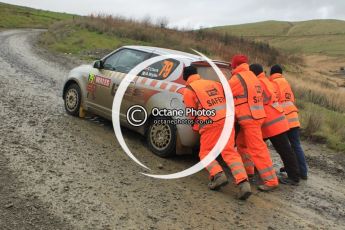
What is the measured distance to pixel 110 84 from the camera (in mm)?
7770

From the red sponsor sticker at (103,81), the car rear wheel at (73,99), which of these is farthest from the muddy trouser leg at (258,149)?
the car rear wheel at (73,99)

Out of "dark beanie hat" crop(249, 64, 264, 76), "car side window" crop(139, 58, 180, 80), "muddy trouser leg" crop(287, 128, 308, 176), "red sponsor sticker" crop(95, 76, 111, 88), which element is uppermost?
"dark beanie hat" crop(249, 64, 264, 76)

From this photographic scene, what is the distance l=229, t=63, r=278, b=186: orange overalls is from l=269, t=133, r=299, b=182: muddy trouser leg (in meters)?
0.58

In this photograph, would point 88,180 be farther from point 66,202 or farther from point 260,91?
point 260,91

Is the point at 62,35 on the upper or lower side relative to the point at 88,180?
upper

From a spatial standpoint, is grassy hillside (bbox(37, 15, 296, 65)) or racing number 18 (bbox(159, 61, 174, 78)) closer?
racing number 18 (bbox(159, 61, 174, 78))

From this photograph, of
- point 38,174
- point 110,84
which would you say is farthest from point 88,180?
point 110,84

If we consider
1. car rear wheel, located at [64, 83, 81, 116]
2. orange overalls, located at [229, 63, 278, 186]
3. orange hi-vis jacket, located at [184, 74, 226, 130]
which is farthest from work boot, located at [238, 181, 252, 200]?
car rear wheel, located at [64, 83, 81, 116]

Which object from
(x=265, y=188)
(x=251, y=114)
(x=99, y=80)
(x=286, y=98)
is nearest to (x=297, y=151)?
(x=286, y=98)

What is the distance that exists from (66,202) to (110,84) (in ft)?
10.6

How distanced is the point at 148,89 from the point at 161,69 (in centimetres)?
40

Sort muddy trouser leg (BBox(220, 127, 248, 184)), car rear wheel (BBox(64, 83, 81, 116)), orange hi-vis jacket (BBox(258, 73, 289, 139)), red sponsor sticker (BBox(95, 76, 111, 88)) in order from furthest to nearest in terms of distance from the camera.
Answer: car rear wheel (BBox(64, 83, 81, 116))
red sponsor sticker (BBox(95, 76, 111, 88))
orange hi-vis jacket (BBox(258, 73, 289, 139))
muddy trouser leg (BBox(220, 127, 248, 184))

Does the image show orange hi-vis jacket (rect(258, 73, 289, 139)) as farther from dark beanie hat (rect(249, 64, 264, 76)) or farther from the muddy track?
the muddy track

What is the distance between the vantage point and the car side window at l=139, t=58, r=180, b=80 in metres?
6.98
